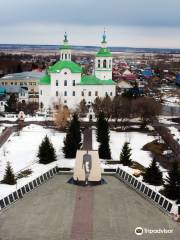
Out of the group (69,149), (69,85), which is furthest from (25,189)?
(69,85)

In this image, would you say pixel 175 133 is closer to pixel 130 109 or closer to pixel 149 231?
pixel 130 109

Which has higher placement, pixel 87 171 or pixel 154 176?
pixel 87 171

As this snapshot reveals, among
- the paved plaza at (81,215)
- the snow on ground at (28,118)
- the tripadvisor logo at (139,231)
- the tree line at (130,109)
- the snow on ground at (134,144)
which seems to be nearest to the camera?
the paved plaza at (81,215)

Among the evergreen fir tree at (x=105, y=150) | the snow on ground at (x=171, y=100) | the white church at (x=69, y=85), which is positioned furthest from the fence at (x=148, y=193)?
the snow on ground at (x=171, y=100)

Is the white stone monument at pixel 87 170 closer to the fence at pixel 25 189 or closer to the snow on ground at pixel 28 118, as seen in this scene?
the fence at pixel 25 189

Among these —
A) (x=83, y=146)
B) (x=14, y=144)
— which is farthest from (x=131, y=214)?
(x=14, y=144)

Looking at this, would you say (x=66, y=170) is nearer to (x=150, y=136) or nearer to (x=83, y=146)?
(x=83, y=146)

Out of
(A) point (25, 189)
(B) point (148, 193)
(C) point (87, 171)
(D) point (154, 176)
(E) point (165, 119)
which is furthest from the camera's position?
(E) point (165, 119)
